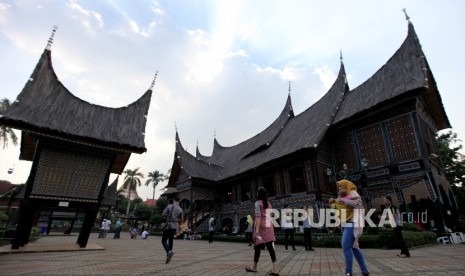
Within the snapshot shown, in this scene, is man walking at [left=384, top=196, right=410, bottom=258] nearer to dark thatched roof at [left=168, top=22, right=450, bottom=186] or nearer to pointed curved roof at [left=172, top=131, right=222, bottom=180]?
dark thatched roof at [left=168, top=22, right=450, bottom=186]

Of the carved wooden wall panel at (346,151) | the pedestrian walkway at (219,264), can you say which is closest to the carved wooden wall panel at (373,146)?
the carved wooden wall panel at (346,151)

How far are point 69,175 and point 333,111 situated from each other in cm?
1484

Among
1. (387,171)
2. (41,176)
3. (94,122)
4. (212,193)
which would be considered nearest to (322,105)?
(387,171)

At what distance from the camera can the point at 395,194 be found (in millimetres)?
12648

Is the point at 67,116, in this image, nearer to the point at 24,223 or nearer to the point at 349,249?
the point at 24,223

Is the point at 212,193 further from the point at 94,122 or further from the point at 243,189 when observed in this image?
the point at 94,122

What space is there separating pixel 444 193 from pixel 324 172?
5814 millimetres

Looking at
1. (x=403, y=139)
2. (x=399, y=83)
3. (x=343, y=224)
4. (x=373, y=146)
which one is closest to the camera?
(x=343, y=224)

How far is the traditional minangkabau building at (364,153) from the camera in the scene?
487 inches

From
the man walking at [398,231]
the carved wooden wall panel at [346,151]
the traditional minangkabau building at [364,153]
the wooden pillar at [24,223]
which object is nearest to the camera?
the man walking at [398,231]

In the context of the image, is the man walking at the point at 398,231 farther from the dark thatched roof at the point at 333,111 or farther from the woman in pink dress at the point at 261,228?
the dark thatched roof at the point at 333,111

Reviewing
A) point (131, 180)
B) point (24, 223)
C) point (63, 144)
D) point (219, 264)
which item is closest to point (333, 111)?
point (219, 264)

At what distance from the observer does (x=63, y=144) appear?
1019cm

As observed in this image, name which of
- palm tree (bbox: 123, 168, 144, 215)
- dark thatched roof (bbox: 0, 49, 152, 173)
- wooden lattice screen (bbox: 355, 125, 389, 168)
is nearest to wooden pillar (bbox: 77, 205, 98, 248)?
dark thatched roof (bbox: 0, 49, 152, 173)
